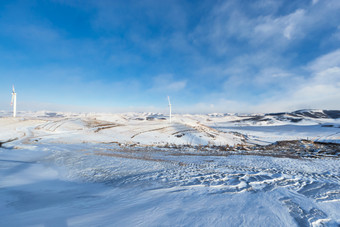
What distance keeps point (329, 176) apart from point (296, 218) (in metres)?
3.71

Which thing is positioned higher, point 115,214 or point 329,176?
point 115,214

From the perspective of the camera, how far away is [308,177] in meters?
4.93

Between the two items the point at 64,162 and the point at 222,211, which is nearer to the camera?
the point at 222,211

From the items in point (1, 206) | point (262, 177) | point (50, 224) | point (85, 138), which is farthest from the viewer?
point (85, 138)

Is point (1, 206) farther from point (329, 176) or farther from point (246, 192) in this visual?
point (329, 176)

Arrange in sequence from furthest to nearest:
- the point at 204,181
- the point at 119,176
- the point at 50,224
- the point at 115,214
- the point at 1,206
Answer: the point at 119,176 → the point at 204,181 → the point at 1,206 → the point at 115,214 → the point at 50,224

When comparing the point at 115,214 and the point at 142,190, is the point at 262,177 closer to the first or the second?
the point at 142,190

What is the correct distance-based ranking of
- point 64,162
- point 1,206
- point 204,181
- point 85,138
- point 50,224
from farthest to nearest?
point 85,138 < point 64,162 < point 204,181 < point 1,206 < point 50,224

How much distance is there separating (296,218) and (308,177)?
299cm

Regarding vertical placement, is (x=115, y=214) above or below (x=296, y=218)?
above

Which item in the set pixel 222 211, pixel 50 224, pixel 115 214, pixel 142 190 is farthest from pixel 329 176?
pixel 50 224

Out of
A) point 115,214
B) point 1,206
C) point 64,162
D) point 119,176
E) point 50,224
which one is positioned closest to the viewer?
point 50,224

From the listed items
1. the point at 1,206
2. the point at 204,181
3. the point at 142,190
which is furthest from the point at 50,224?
the point at 204,181

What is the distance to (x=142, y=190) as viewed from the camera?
3.96 meters
